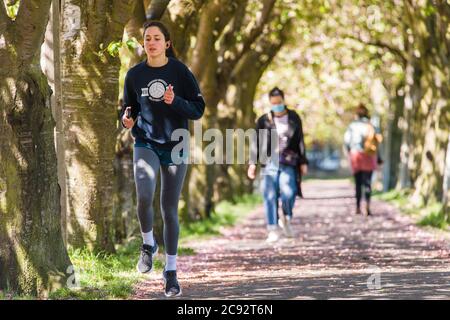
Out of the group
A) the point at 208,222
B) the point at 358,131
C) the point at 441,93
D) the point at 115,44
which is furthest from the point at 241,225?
the point at 115,44

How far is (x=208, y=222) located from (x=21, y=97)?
13121 mm

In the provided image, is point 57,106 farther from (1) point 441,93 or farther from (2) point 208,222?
(1) point 441,93

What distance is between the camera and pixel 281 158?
16.1 m

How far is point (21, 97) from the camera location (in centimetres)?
929

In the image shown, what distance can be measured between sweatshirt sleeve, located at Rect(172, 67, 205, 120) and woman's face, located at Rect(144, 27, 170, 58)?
274 mm

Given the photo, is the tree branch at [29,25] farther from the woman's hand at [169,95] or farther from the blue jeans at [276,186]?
the blue jeans at [276,186]

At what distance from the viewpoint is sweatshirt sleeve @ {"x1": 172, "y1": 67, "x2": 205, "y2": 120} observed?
900cm

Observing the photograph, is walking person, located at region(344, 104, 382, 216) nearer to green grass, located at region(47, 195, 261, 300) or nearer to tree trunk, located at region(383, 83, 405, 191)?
green grass, located at region(47, 195, 261, 300)

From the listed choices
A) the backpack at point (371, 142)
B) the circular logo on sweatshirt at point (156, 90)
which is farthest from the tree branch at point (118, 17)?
the backpack at point (371, 142)

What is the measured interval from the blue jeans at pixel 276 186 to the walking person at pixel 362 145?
571cm

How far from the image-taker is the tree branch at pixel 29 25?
9297 millimetres

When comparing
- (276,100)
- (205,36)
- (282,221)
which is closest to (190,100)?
(276,100)

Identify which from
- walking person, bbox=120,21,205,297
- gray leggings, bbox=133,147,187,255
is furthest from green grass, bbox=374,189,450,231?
walking person, bbox=120,21,205,297

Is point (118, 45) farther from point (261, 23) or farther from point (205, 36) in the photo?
point (261, 23)
